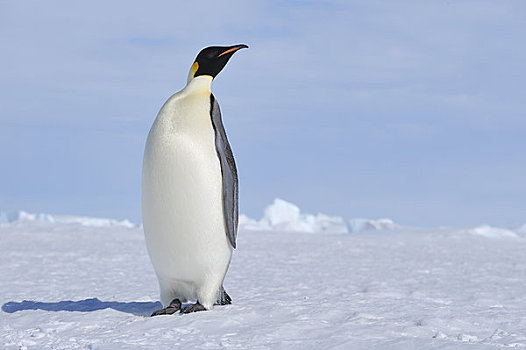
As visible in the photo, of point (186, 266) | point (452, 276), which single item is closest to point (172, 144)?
point (186, 266)

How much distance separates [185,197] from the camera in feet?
13.3

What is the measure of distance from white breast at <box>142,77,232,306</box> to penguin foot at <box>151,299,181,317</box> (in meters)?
0.12

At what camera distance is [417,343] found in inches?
127

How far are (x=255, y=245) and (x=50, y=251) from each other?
3.18 metres

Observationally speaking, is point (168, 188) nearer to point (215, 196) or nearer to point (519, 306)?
point (215, 196)

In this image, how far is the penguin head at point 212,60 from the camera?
14.3ft

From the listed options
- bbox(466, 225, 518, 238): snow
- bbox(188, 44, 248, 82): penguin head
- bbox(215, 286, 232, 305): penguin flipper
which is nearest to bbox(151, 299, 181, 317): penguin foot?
bbox(215, 286, 232, 305): penguin flipper

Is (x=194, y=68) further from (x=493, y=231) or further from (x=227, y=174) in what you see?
(x=493, y=231)

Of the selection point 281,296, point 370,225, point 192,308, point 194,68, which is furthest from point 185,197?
point 370,225

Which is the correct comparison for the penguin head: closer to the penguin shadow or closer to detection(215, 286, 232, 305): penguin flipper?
detection(215, 286, 232, 305): penguin flipper

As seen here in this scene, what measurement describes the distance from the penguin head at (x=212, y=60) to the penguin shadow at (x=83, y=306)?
1.47 meters

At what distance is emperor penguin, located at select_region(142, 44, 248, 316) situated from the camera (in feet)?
13.3

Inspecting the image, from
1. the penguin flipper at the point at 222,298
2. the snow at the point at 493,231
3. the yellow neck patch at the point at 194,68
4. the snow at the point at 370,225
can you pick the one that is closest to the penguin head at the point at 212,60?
the yellow neck patch at the point at 194,68

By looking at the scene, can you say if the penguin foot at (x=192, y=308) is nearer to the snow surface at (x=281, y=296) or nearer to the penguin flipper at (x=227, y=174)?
the snow surface at (x=281, y=296)
